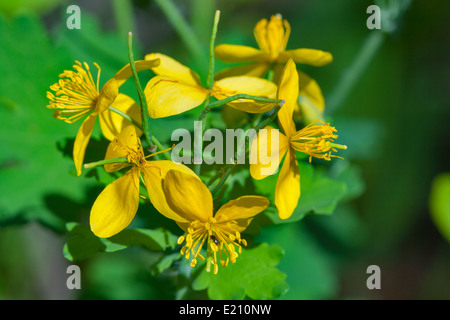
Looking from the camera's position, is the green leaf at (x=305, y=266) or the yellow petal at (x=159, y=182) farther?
the green leaf at (x=305, y=266)

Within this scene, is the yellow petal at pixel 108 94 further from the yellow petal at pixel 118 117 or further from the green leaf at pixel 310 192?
the green leaf at pixel 310 192

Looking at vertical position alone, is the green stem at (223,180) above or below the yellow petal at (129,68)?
below

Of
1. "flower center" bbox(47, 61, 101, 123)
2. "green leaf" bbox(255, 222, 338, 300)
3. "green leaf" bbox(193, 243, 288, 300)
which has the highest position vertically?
"flower center" bbox(47, 61, 101, 123)

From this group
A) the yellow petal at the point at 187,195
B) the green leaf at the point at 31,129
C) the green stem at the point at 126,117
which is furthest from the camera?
the green leaf at the point at 31,129

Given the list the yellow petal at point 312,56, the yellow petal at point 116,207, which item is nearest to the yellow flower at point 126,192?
the yellow petal at point 116,207

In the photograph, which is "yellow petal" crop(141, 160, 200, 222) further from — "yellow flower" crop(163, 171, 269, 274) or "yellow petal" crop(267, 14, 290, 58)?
"yellow petal" crop(267, 14, 290, 58)

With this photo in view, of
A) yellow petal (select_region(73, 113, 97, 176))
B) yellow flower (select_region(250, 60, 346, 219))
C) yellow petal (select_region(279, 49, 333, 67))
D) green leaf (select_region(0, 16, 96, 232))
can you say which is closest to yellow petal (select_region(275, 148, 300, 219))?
yellow flower (select_region(250, 60, 346, 219))

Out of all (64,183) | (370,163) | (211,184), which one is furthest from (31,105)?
(370,163)
